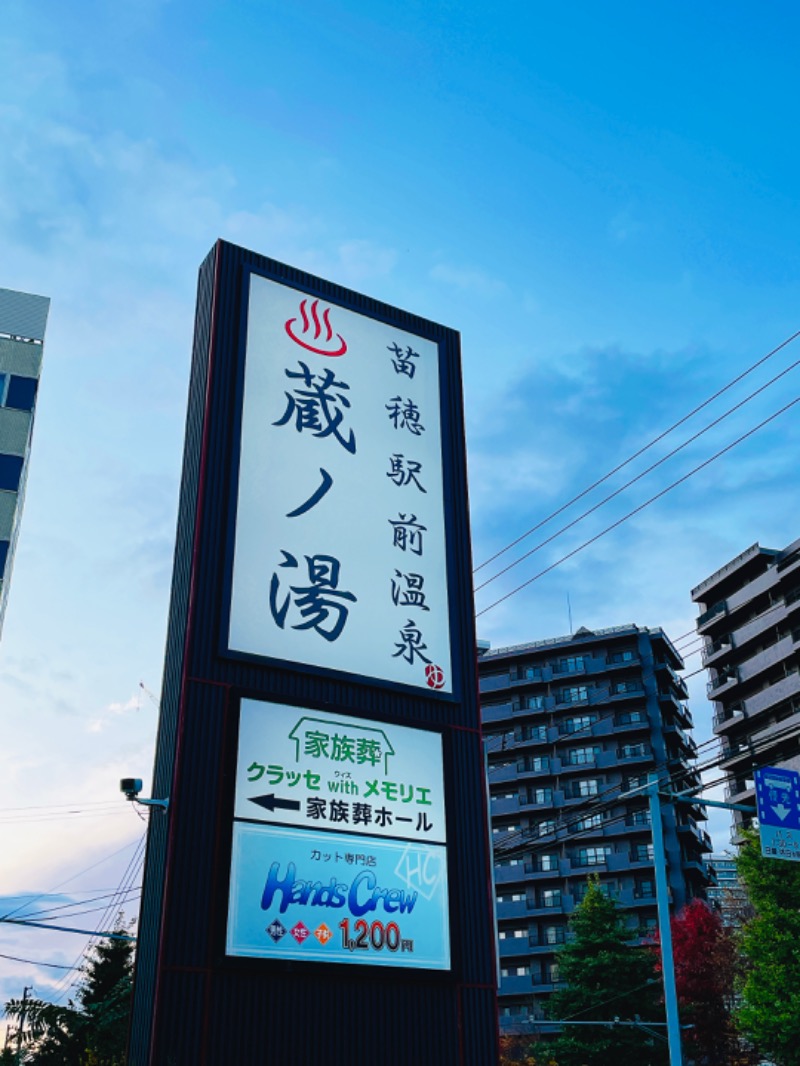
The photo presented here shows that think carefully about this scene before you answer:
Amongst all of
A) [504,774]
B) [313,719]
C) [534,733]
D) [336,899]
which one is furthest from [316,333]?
[534,733]

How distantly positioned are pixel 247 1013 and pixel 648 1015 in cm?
3673

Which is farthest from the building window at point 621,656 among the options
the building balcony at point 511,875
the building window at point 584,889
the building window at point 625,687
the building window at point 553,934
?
the building window at point 553,934

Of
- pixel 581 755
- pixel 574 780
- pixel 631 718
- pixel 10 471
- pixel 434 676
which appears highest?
pixel 631 718

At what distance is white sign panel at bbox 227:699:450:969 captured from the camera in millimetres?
21250

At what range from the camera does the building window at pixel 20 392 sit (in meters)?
53.2

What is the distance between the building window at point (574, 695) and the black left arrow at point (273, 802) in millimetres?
76042

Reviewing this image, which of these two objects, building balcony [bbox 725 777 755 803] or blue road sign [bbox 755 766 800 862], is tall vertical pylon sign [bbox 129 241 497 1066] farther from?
building balcony [bbox 725 777 755 803]

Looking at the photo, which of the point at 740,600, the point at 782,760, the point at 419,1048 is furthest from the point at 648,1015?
the point at 740,600

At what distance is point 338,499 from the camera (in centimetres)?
2652

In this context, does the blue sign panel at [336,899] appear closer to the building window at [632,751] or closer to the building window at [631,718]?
the building window at [632,751]

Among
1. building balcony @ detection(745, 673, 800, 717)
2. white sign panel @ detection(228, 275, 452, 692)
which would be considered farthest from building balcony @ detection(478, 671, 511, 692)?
white sign panel @ detection(228, 275, 452, 692)

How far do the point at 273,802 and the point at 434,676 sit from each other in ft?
18.9

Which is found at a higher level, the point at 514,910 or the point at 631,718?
the point at 631,718

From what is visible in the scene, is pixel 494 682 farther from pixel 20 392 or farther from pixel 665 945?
pixel 665 945
